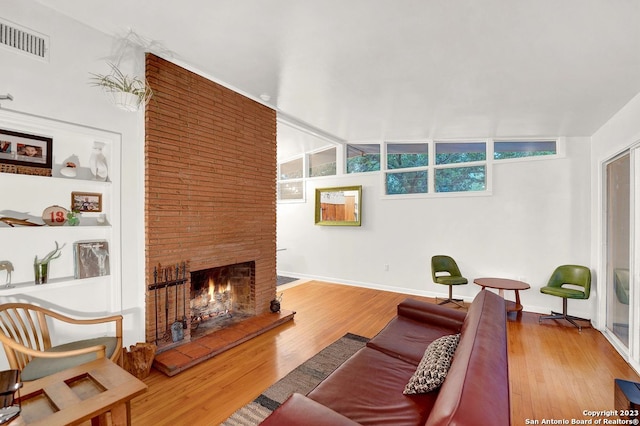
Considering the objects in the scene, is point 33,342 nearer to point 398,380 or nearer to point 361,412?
point 361,412

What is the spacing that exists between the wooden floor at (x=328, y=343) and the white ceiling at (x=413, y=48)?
8.71 feet

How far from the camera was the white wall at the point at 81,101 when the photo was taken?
2.15 m

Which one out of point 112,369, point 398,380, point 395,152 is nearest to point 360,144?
point 395,152

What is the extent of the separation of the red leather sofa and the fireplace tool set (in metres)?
2.03

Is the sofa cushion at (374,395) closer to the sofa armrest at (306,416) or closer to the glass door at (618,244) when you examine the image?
the sofa armrest at (306,416)

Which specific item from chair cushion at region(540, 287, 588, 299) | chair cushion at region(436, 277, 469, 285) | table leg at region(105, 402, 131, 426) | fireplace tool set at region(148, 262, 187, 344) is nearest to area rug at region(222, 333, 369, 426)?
table leg at region(105, 402, 131, 426)

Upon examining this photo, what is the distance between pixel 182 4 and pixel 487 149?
4825 millimetres

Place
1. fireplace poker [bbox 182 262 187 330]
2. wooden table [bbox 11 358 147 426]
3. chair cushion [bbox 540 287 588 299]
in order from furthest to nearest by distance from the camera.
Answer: chair cushion [bbox 540 287 588 299]
fireplace poker [bbox 182 262 187 330]
wooden table [bbox 11 358 147 426]

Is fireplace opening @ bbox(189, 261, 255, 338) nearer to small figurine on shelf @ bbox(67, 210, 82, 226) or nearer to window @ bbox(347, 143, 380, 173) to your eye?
small figurine on shelf @ bbox(67, 210, 82, 226)

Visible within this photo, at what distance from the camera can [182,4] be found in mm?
1973

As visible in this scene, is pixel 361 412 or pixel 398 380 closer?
pixel 361 412

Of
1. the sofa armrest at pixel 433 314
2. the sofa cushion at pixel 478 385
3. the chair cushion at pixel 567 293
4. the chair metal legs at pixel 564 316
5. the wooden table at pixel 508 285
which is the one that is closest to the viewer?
the sofa cushion at pixel 478 385

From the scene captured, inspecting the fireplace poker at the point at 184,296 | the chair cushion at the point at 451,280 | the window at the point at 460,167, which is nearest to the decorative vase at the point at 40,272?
the fireplace poker at the point at 184,296

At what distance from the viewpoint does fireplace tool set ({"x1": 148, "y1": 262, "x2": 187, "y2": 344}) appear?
297 centimetres
